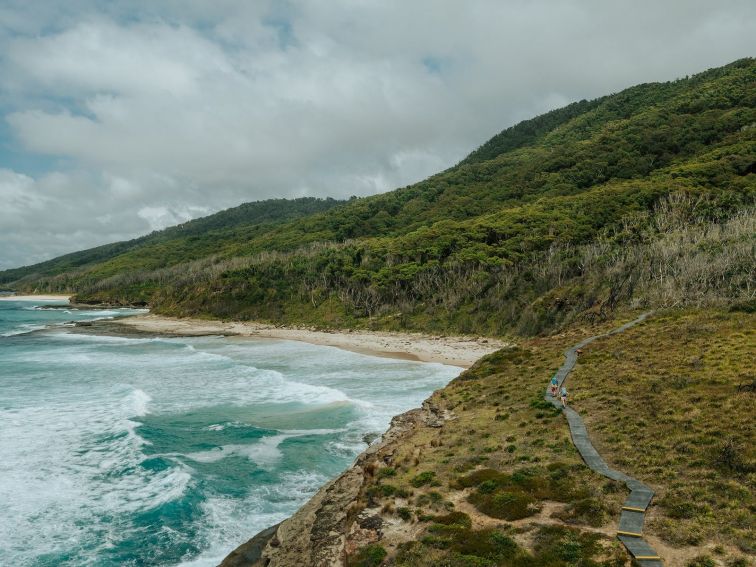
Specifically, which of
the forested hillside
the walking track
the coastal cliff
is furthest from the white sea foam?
the forested hillside

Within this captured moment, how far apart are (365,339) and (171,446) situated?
50601 mm

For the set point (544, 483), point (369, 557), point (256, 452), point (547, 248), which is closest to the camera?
point (369, 557)

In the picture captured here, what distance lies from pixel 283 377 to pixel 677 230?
74269 mm

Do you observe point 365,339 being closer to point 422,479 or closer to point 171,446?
point 171,446

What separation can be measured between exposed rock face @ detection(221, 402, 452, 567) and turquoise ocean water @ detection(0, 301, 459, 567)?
206 centimetres

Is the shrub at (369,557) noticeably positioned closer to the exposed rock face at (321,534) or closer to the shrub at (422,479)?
the exposed rock face at (321,534)

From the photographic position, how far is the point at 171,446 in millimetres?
29969

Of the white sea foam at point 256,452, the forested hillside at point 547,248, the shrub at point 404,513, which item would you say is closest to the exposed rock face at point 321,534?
the shrub at point 404,513

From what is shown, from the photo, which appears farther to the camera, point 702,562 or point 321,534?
point 321,534

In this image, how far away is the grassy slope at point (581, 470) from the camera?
14.2 m

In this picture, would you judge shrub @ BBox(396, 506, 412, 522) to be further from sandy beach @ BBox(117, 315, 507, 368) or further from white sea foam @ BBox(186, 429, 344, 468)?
sandy beach @ BBox(117, 315, 507, 368)

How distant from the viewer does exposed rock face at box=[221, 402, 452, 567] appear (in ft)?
51.7

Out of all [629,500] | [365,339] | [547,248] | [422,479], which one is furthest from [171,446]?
[547,248]

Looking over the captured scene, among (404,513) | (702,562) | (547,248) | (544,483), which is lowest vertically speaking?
(404,513)
